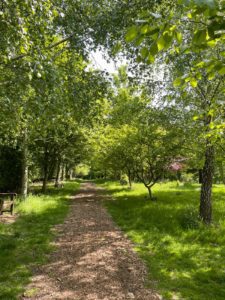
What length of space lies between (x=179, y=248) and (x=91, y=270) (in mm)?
3028

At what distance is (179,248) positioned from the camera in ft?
28.0

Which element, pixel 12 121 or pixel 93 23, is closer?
pixel 93 23

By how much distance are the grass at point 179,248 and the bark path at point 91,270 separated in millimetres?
398

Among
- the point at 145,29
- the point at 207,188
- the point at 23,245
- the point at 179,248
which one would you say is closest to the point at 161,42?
the point at 145,29

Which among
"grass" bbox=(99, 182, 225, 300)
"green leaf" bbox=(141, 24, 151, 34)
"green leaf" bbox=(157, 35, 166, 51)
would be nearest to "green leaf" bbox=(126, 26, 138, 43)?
"green leaf" bbox=(141, 24, 151, 34)

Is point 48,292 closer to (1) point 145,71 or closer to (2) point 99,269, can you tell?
(2) point 99,269

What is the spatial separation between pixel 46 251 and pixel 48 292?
251 centimetres

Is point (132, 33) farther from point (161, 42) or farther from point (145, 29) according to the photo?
point (161, 42)

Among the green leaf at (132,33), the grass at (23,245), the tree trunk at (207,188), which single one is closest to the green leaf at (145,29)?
the green leaf at (132,33)

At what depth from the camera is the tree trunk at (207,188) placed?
1133 cm

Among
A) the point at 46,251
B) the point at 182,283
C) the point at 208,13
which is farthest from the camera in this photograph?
the point at 46,251

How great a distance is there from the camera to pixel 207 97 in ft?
35.7

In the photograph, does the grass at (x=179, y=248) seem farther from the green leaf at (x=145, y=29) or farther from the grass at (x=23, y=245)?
the green leaf at (x=145, y=29)

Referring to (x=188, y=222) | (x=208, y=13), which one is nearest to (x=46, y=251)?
(x=188, y=222)
